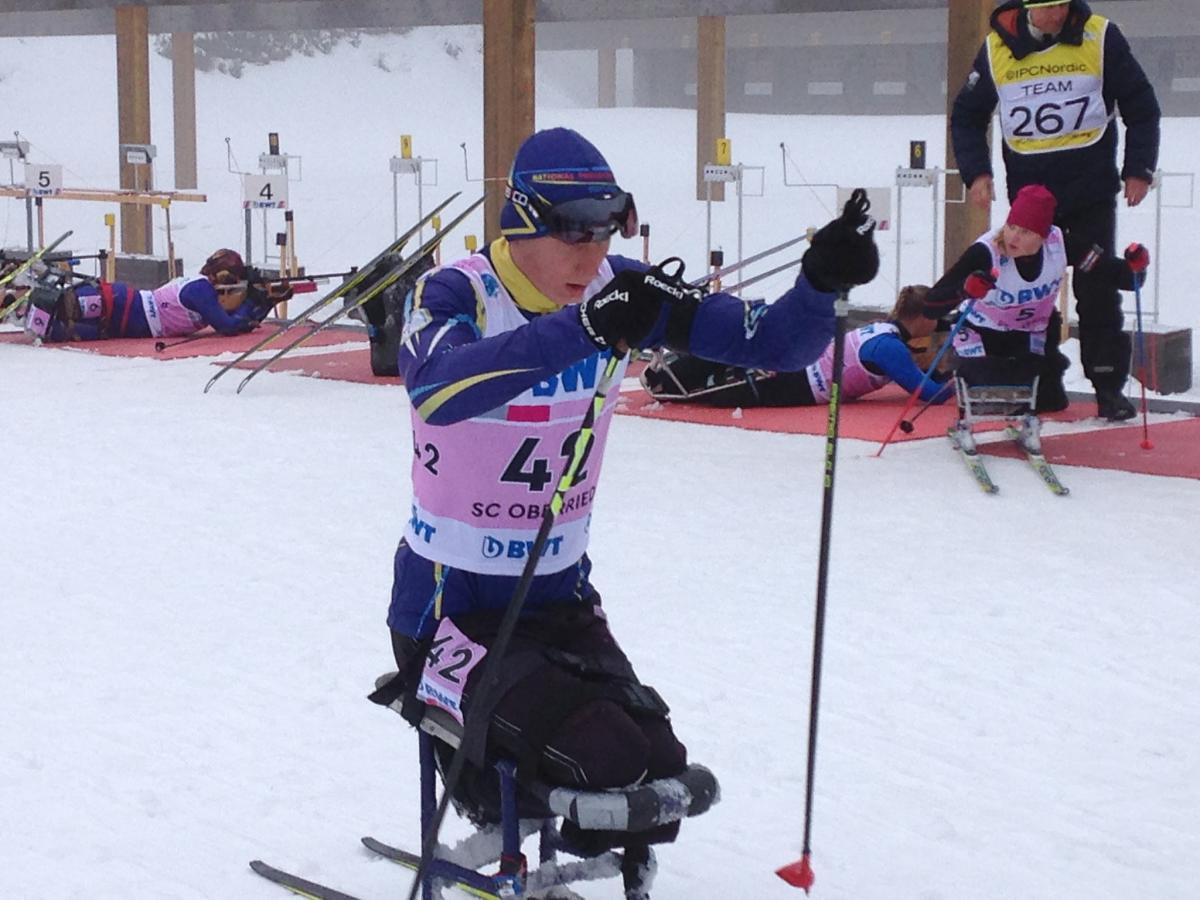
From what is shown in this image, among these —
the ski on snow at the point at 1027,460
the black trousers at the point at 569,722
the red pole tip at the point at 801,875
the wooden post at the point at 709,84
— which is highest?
the wooden post at the point at 709,84

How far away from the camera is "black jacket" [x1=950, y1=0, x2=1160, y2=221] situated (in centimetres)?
604

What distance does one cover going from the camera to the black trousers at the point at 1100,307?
617 cm

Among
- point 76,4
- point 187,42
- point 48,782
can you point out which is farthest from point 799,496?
point 187,42

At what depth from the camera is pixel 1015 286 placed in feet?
19.3

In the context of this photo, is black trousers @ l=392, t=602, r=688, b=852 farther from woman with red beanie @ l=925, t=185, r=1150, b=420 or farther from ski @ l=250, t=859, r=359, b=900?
woman with red beanie @ l=925, t=185, r=1150, b=420

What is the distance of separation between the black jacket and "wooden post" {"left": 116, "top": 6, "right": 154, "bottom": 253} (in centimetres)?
831

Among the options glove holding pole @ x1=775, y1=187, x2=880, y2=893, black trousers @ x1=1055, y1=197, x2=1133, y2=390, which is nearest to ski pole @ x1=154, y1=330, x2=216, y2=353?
black trousers @ x1=1055, y1=197, x2=1133, y2=390

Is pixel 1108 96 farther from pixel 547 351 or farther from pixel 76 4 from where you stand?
pixel 76 4

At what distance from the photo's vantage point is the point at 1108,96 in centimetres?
616

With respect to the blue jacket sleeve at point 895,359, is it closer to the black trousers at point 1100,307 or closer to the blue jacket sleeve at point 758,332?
the black trousers at point 1100,307

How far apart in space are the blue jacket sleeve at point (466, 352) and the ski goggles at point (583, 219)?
0.43 ft

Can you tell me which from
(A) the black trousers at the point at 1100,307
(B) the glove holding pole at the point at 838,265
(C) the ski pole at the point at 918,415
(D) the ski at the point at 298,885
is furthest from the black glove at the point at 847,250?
(A) the black trousers at the point at 1100,307

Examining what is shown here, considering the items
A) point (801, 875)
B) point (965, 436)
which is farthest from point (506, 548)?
point (965, 436)

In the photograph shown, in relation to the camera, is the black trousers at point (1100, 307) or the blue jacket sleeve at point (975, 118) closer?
the black trousers at point (1100, 307)
